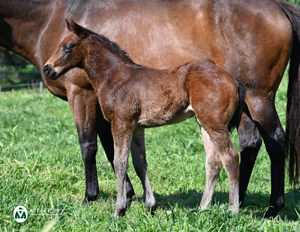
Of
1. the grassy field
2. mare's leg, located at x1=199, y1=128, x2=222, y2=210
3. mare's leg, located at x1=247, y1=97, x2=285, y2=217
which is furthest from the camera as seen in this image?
mare's leg, located at x1=247, y1=97, x2=285, y2=217

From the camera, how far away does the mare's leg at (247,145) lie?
14.0ft

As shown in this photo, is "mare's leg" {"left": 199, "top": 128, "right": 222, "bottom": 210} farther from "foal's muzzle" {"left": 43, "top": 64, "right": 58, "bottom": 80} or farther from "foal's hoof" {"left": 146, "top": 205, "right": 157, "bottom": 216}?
"foal's muzzle" {"left": 43, "top": 64, "right": 58, "bottom": 80}

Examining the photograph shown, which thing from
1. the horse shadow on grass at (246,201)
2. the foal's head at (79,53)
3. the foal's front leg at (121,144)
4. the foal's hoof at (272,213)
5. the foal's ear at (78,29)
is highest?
the foal's ear at (78,29)

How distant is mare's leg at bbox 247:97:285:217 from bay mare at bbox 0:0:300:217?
1 cm

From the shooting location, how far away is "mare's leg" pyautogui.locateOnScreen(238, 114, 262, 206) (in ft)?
14.0

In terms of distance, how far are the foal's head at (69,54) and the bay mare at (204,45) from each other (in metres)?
0.60

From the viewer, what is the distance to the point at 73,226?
3014 mm

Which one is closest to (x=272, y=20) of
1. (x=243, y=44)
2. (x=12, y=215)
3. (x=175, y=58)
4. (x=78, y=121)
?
(x=243, y=44)

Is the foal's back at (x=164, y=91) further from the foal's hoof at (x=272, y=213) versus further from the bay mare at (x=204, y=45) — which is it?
the foal's hoof at (x=272, y=213)

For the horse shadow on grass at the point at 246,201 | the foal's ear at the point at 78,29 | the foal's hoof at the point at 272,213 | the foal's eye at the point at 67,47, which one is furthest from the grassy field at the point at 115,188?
the foal's ear at the point at 78,29

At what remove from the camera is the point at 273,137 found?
398cm

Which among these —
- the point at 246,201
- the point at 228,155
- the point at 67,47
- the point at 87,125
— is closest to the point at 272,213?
the point at 246,201

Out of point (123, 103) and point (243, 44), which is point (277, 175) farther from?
point (123, 103)

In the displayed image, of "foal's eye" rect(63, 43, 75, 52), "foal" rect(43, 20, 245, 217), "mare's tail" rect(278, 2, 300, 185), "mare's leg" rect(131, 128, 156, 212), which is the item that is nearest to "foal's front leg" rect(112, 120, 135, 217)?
"foal" rect(43, 20, 245, 217)
